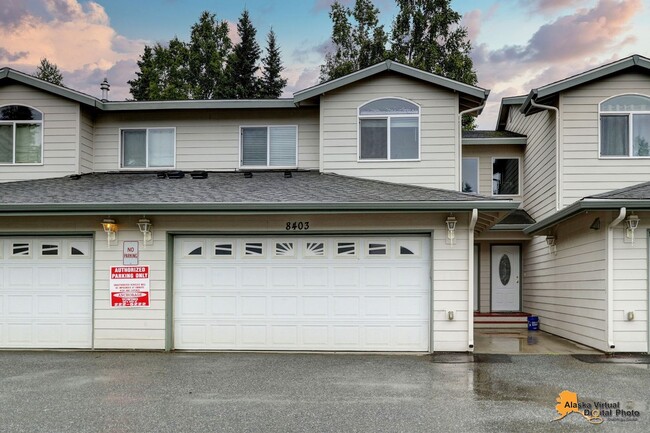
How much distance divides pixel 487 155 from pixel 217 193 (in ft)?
28.8

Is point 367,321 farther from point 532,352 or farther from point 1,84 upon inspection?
point 1,84

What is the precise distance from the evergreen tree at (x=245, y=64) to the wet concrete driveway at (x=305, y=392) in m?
23.0

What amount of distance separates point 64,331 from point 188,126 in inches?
199

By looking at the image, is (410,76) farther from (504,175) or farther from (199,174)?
(504,175)

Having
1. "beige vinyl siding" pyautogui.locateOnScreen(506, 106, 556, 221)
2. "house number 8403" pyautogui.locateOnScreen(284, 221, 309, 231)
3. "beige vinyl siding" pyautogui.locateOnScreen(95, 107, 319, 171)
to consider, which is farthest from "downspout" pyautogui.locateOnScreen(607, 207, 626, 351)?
"beige vinyl siding" pyautogui.locateOnScreen(95, 107, 319, 171)

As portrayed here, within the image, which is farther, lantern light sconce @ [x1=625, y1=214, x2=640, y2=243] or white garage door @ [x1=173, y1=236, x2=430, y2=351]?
white garage door @ [x1=173, y1=236, x2=430, y2=351]

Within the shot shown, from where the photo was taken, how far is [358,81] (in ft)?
38.3

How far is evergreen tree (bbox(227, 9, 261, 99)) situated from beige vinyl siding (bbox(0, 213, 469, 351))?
2106 centimetres

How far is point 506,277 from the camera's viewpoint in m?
15.7

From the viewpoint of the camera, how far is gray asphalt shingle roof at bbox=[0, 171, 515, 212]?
30.5ft

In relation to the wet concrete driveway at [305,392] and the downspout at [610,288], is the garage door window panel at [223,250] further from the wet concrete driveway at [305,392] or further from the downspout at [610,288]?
the downspout at [610,288]

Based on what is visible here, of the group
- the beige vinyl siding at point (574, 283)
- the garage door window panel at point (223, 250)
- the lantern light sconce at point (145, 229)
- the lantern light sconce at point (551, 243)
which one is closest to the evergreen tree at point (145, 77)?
the lantern light sconce at point (145, 229)

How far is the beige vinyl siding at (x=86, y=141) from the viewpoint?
12.3 metres

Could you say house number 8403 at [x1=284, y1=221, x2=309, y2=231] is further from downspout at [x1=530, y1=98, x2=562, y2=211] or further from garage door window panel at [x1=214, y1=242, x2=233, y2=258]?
downspout at [x1=530, y1=98, x2=562, y2=211]
